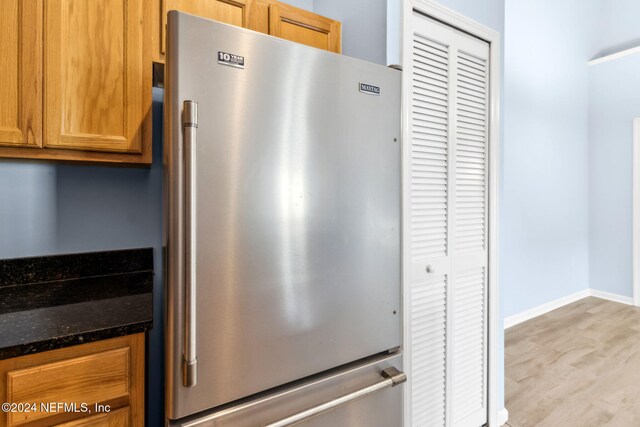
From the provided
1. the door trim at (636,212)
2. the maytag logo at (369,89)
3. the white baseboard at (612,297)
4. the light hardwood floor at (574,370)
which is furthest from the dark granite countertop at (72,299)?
the white baseboard at (612,297)

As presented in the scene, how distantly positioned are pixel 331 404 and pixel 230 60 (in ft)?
3.44

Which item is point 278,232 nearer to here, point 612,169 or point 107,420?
point 107,420

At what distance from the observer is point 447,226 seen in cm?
168

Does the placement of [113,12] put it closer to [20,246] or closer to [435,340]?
[20,246]

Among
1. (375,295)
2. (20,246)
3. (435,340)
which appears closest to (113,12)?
(20,246)

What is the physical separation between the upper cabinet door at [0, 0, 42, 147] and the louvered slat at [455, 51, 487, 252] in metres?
1.67

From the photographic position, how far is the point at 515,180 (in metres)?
3.58

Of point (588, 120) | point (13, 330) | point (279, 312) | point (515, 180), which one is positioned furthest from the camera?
point (588, 120)

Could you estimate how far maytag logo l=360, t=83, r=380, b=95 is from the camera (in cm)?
115

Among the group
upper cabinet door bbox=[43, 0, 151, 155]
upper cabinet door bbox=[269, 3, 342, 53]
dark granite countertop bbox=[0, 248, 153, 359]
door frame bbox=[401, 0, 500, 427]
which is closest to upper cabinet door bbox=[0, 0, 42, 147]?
upper cabinet door bbox=[43, 0, 151, 155]

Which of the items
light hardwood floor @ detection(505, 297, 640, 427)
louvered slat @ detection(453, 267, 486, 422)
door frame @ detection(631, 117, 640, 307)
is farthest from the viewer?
door frame @ detection(631, 117, 640, 307)

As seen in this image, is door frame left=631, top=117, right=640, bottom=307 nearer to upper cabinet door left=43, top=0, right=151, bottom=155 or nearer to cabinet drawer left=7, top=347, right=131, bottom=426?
Result: upper cabinet door left=43, top=0, right=151, bottom=155

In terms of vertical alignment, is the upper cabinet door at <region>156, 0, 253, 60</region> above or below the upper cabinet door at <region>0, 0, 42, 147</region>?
above

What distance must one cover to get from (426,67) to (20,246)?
181cm
